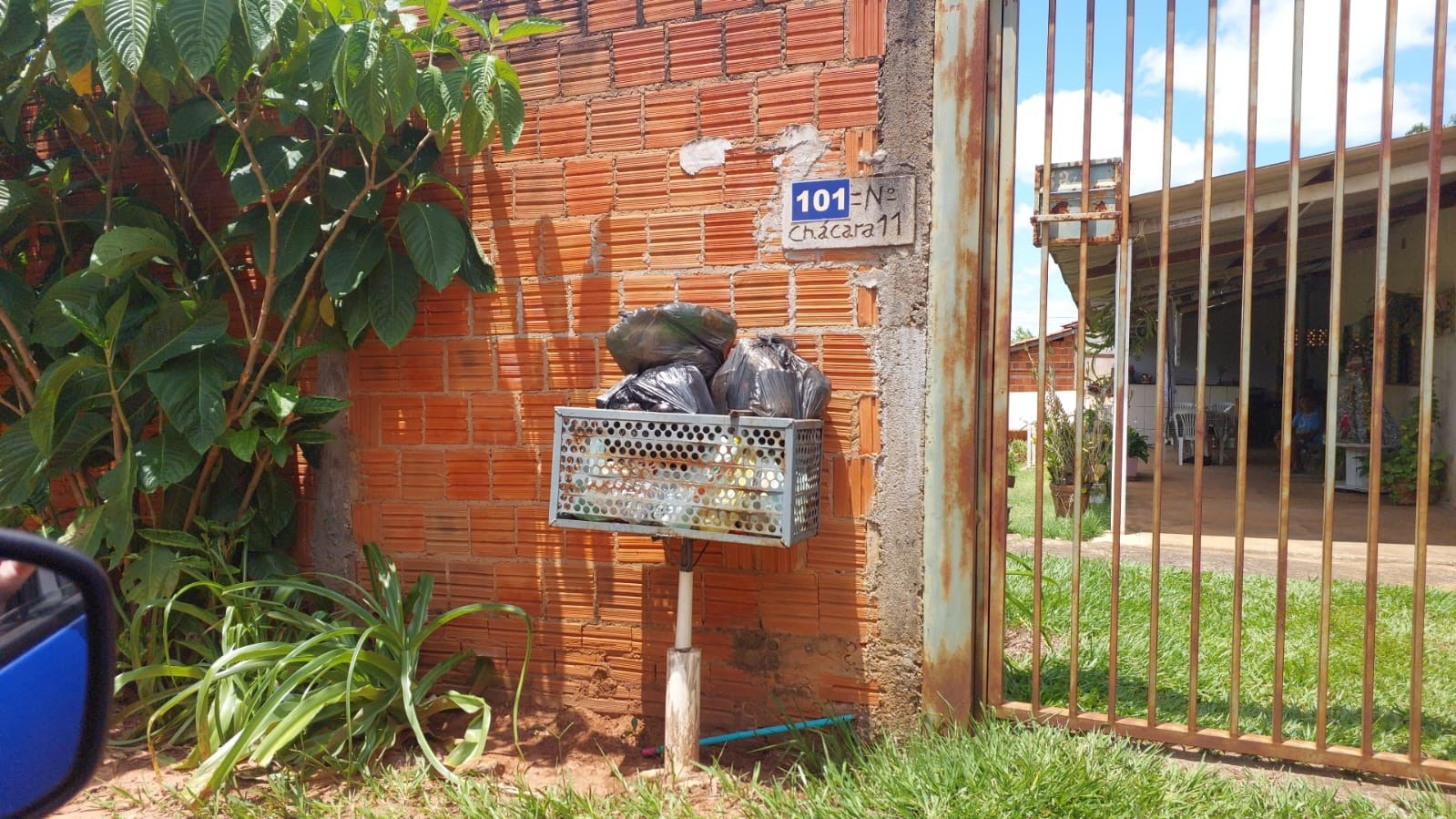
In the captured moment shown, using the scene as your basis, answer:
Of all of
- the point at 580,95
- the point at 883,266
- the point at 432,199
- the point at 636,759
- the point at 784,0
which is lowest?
the point at 636,759

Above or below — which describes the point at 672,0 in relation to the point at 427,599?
above

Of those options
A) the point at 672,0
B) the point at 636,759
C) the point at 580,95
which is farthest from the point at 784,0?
the point at 636,759

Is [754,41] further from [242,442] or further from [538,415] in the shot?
[242,442]

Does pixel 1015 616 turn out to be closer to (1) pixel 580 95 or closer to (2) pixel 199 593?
(1) pixel 580 95

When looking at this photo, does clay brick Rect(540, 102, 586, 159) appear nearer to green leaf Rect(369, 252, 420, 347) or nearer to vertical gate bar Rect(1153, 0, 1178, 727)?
green leaf Rect(369, 252, 420, 347)

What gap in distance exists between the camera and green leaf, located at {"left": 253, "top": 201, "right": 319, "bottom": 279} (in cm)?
323

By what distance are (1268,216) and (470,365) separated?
7316 millimetres

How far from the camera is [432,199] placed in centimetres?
352

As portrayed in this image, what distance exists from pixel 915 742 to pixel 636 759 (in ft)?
2.96

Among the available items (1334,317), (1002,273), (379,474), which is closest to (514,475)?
(379,474)

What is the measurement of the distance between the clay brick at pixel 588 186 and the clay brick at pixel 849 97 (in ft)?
2.48

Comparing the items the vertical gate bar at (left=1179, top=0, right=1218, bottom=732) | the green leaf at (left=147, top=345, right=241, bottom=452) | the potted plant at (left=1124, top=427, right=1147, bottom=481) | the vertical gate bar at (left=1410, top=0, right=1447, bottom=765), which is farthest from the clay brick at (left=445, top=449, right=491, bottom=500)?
the potted plant at (left=1124, top=427, right=1147, bottom=481)

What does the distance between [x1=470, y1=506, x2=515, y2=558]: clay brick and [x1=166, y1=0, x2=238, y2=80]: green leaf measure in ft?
5.26

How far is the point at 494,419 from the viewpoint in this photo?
343 centimetres
